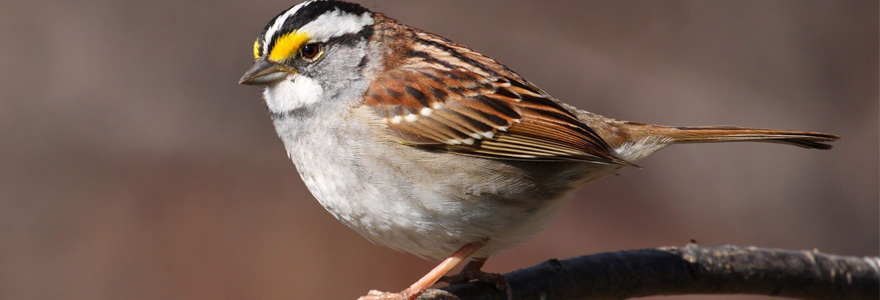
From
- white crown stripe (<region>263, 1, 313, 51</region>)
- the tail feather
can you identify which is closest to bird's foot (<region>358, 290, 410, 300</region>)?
white crown stripe (<region>263, 1, 313, 51</region>)

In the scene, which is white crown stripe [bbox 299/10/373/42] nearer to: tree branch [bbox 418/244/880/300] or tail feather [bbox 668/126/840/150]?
tree branch [bbox 418/244/880/300]

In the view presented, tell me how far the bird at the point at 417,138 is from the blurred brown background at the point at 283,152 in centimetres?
252

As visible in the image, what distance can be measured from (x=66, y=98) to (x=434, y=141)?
381 centimetres

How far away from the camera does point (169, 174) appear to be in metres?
5.73

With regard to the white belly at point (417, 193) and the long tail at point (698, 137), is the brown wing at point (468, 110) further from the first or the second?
the long tail at point (698, 137)

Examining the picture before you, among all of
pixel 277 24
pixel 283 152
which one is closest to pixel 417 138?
pixel 277 24

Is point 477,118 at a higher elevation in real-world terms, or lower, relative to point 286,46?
lower

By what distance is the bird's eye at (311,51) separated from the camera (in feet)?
9.86

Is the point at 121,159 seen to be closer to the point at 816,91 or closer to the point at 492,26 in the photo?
the point at 492,26

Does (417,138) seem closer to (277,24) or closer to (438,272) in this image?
(438,272)

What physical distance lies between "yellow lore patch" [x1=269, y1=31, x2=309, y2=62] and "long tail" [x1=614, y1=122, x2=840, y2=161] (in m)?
1.20

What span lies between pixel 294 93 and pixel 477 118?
0.61 meters

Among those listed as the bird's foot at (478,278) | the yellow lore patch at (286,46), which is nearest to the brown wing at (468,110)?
the yellow lore patch at (286,46)

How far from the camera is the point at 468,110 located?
3090 millimetres
